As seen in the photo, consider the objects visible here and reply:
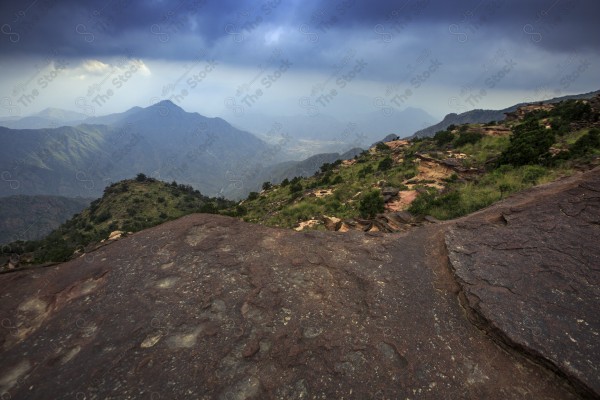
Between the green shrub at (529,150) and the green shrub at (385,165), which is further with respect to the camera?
the green shrub at (385,165)

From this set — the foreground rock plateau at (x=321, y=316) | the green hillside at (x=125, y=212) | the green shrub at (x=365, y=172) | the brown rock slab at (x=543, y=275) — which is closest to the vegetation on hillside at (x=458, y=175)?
the green shrub at (x=365, y=172)

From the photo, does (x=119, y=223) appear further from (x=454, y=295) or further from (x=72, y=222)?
(x=454, y=295)

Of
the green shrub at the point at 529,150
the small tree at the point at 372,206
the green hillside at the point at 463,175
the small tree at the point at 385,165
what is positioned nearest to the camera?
the green hillside at the point at 463,175

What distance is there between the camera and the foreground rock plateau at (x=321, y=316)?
4.82m

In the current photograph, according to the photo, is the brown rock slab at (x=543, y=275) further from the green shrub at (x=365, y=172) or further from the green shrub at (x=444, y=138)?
the green shrub at (x=444, y=138)

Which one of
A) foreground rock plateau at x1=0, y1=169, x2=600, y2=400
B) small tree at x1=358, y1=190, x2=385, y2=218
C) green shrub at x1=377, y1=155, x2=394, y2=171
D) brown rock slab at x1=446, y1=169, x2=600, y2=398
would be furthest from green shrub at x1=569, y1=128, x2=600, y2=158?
green shrub at x1=377, y1=155, x2=394, y2=171

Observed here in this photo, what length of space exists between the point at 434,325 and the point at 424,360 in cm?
87

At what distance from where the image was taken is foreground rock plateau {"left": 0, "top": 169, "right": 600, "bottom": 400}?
4816 mm

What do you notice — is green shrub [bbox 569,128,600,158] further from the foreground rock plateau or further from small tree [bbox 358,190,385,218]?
the foreground rock plateau

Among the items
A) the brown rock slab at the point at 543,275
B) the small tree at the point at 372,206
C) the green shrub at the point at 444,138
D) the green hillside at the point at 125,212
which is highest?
the green shrub at the point at 444,138

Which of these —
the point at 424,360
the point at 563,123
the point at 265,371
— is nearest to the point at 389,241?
the point at 424,360

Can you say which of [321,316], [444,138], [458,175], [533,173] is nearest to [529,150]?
[533,173]

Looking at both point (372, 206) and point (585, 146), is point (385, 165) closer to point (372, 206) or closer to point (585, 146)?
point (372, 206)

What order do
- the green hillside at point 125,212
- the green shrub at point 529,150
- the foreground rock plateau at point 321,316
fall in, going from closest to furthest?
the foreground rock plateau at point 321,316, the green shrub at point 529,150, the green hillside at point 125,212
